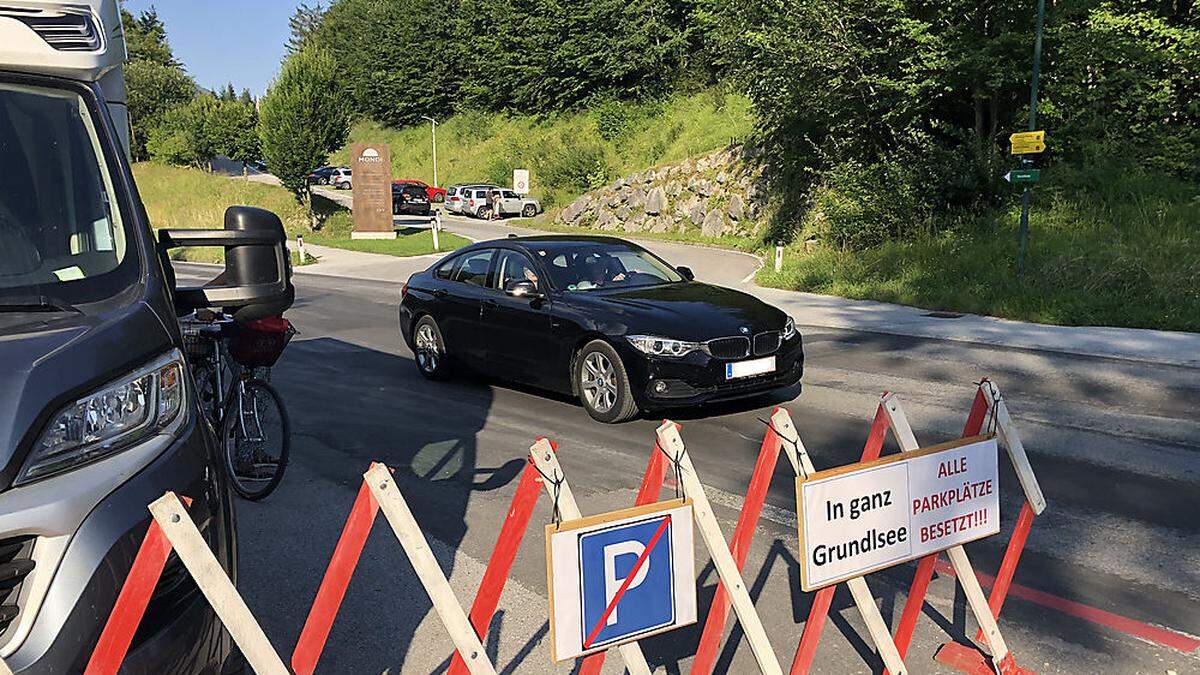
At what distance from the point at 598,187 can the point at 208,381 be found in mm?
43252

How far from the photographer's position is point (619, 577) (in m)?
2.82

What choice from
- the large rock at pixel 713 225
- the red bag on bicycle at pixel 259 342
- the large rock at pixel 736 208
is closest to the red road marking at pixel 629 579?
the red bag on bicycle at pixel 259 342

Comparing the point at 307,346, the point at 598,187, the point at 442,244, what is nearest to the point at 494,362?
the point at 307,346

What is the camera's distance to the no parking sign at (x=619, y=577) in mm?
2695

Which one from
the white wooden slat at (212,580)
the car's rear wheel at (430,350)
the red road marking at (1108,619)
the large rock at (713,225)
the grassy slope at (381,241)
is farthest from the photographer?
the large rock at (713,225)

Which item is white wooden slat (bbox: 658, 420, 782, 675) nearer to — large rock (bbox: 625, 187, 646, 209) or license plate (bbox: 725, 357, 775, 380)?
license plate (bbox: 725, 357, 775, 380)

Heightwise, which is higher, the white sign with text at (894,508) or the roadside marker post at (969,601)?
the white sign with text at (894,508)

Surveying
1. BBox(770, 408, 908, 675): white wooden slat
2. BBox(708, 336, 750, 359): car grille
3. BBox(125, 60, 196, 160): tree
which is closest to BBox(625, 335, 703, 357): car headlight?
BBox(708, 336, 750, 359): car grille

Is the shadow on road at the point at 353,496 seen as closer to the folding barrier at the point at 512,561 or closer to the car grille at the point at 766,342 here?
the folding barrier at the point at 512,561

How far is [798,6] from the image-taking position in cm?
2289

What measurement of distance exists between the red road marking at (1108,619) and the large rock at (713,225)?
30.5 m

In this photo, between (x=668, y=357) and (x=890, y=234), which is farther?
(x=890, y=234)

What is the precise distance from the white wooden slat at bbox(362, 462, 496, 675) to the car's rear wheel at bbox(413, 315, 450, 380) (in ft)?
23.4

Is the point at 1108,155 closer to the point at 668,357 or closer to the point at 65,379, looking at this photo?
the point at 668,357
